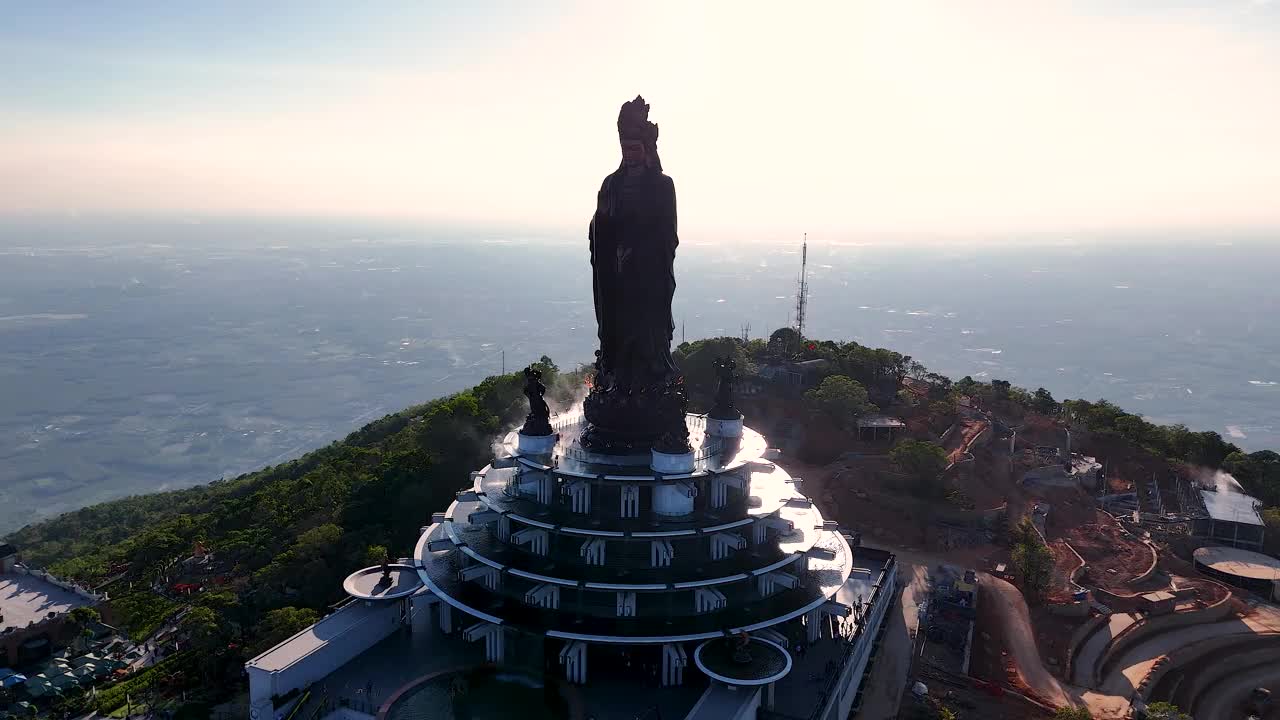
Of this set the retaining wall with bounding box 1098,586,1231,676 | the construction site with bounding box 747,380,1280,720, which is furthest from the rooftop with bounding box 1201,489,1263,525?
the retaining wall with bounding box 1098,586,1231,676

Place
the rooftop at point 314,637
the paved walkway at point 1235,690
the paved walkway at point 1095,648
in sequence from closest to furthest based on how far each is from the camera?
1. the rooftop at point 314,637
2. the paved walkway at point 1235,690
3. the paved walkway at point 1095,648

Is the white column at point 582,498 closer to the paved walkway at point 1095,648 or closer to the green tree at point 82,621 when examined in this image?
the paved walkway at point 1095,648

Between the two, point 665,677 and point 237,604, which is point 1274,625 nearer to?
point 665,677

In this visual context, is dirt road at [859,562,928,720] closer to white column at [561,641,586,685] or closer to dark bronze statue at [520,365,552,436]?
white column at [561,641,586,685]

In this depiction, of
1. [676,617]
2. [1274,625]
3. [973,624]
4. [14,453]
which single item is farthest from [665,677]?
[14,453]

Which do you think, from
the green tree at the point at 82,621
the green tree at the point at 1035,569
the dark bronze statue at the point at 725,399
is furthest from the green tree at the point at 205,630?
the green tree at the point at 1035,569

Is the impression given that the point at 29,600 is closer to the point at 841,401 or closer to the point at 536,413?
the point at 536,413
